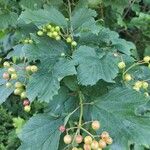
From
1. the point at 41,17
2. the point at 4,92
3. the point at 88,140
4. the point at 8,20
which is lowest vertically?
the point at 8,20

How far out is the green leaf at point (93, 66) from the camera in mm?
1171

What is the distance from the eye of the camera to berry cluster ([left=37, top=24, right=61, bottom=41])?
1.28 m

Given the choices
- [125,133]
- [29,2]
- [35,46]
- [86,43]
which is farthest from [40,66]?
[29,2]

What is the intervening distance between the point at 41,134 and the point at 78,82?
0.57 ft

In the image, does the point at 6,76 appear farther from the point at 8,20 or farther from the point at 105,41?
the point at 8,20

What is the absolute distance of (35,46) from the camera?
1251 millimetres

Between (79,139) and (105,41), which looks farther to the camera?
(105,41)

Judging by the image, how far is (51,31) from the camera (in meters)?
1.29

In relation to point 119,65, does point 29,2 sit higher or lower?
lower

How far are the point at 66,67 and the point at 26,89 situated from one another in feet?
0.41

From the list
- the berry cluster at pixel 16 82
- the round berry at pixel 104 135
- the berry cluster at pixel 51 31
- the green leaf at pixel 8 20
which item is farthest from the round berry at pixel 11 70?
the green leaf at pixel 8 20

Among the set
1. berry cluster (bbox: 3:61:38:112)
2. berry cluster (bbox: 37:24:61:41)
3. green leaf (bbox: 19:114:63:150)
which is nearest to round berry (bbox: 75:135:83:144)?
green leaf (bbox: 19:114:63:150)

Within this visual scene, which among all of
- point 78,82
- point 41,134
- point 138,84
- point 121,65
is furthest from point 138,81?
point 41,134

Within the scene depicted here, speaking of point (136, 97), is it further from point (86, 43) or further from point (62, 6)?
point (62, 6)
